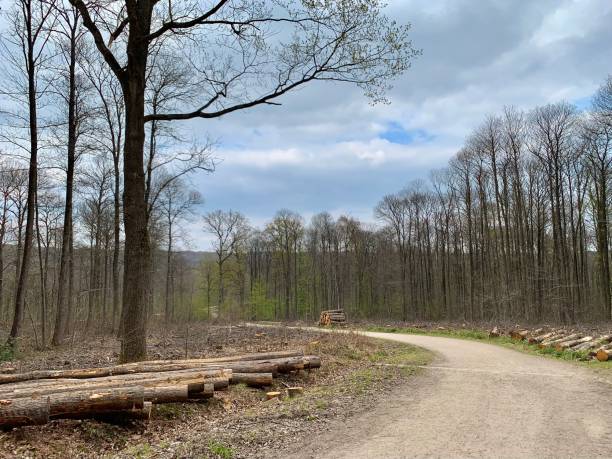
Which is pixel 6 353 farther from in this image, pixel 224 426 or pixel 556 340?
pixel 556 340

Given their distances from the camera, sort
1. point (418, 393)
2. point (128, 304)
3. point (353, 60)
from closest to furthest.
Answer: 1. point (418, 393)
2. point (128, 304)
3. point (353, 60)

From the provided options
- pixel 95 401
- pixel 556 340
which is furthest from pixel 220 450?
pixel 556 340

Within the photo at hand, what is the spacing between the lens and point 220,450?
5637 mm

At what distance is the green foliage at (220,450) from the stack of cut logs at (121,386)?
165cm

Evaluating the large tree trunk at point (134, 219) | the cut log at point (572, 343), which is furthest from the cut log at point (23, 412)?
the cut log at point (572, 343)

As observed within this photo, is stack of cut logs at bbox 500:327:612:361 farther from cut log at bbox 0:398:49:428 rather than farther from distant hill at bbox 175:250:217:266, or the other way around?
distant hill at bbox 175:250:217:266

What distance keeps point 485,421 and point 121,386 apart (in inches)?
216

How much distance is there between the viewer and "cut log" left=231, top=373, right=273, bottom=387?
31.6 ft

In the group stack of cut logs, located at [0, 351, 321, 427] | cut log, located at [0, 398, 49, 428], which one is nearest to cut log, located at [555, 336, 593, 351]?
stack of cut logs, located at [0, 351, 321, 427]

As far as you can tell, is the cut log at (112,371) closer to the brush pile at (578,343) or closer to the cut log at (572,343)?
the brush pile at (578,343)

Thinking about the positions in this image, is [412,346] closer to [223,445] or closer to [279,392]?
[279,392]

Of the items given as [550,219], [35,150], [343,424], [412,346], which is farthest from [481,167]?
[343,424]

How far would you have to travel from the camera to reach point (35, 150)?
1714 cm

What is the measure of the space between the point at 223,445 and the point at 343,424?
6.43ft
